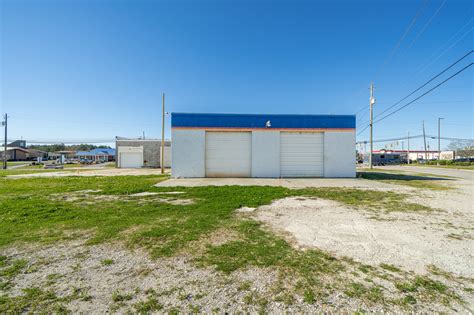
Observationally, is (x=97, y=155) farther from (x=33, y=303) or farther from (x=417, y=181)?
(x=417, y=181)

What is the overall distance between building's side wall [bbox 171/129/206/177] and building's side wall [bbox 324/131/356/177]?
1011 centimetres

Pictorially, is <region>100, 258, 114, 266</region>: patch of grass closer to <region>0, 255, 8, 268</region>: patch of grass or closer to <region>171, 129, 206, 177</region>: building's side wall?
<region>0, 255, 8, 268</region>: patch of grass

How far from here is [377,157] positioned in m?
53.2

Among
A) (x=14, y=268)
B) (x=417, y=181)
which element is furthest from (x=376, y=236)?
(x=417, y=181)

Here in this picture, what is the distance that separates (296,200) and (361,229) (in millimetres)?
3160

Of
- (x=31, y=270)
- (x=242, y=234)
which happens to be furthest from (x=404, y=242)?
(x=31, y=270)

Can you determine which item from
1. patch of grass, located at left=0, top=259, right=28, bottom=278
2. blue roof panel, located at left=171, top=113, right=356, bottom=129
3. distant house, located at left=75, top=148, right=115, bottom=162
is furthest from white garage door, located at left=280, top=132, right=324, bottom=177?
distant house, located at left=75, top=148, right=115, bottom=162

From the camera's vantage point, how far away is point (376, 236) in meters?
4.32

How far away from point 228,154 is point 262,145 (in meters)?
2.85

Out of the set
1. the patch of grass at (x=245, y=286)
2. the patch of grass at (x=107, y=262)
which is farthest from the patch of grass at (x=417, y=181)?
the patch of grass at (x=107, y=262)

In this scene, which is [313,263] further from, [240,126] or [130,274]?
[240,126]

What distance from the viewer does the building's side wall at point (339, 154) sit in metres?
16.2

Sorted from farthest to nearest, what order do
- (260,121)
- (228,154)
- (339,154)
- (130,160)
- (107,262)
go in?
(130,160) < (339,154) < (228,154) < (260,121) < (107,262)

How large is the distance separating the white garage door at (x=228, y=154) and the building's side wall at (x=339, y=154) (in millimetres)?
6398
